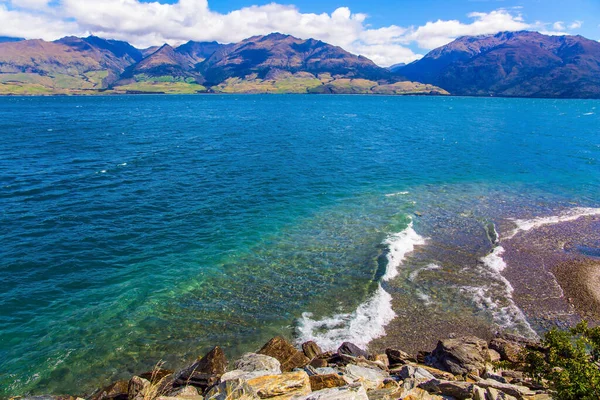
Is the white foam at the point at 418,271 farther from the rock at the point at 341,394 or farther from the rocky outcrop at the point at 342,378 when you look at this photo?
the rock at the point at 341,394

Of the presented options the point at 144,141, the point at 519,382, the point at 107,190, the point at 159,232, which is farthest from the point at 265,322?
the point at 144,141

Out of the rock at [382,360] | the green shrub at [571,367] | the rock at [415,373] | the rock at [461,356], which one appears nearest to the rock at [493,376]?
the rock at [461,356]

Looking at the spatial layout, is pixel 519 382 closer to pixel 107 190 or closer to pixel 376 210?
pixel 376 210

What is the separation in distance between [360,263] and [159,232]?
76.6 ft

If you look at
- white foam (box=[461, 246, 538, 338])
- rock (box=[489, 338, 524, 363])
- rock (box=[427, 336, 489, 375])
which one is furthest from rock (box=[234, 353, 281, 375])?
white foam (box=[461, 246, 538, 338])

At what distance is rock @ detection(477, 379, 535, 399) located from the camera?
16.1 metres

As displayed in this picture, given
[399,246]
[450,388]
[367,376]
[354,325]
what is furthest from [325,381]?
[399,246]

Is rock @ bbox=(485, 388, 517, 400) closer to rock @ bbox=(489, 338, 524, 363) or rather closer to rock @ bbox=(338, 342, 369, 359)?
rock @ bbox=(489, 338, 524, 363)

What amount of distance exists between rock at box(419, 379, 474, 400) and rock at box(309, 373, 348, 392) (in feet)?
12.7

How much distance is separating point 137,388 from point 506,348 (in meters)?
22.3

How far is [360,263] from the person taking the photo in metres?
36.1

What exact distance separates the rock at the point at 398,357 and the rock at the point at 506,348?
557cm

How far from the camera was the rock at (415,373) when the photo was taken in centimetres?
1815

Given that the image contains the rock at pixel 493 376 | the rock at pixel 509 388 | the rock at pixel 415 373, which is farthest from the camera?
the rock at pixel 493 376
